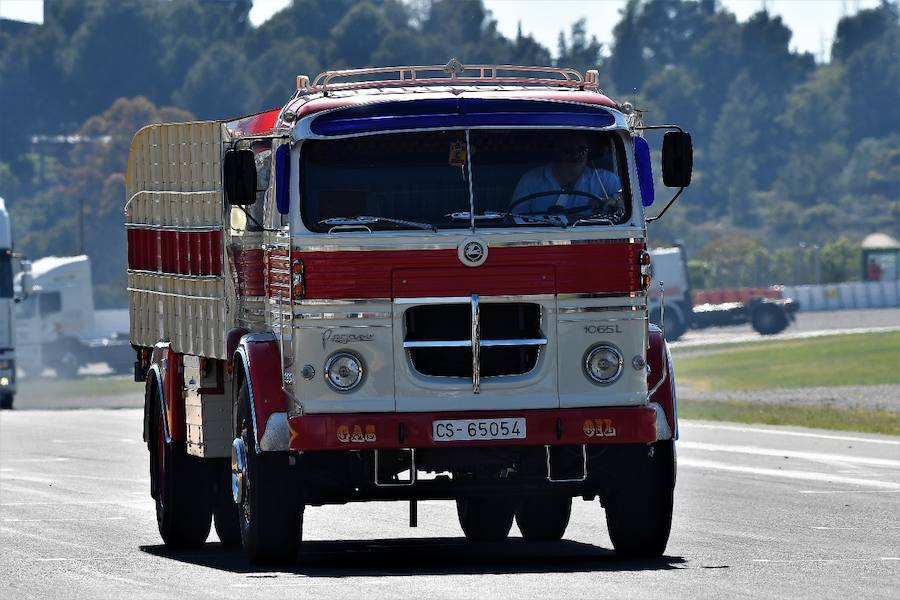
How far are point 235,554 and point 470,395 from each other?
2656 mm

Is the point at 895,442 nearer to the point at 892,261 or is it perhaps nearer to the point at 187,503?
the point at 187,503

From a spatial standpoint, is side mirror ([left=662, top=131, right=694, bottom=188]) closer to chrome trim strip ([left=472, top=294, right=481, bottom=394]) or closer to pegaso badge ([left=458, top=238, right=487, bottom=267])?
pegaso badge ([left=458, top=238, right=487, bottom=267])

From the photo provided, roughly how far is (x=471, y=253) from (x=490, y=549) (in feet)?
9.27

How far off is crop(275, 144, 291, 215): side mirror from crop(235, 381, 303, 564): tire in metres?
1.04

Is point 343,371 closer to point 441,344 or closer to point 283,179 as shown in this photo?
point 441,344

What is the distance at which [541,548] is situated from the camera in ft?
49.4

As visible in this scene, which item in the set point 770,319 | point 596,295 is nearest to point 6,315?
point 596,295

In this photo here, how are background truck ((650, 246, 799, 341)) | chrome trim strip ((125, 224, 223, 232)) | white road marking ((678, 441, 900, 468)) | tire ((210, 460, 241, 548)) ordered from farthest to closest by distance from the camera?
background truck ((650, 246, 799, 341)) → white road marking ((678, 441, 900, 468)) → tire ((210, 460, 241, 548)) → chrome trim strip ((125, 224, 223, 232))

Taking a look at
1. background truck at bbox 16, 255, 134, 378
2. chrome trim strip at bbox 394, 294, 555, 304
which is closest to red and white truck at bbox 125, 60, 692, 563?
chrome trim strip at bbox 394, 294, 555, 304

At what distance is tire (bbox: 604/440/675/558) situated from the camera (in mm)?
13352

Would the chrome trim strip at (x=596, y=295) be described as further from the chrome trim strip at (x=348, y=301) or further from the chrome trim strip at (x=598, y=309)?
the chrome trim strip at (x=348, y=301)

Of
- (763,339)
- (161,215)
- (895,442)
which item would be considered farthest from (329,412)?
(763,339)

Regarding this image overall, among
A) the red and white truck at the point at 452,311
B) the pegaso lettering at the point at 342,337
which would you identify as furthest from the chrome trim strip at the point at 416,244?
the pegaso lettering at the point at 342,337

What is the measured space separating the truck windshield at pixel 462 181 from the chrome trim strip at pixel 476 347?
48 centimetres
